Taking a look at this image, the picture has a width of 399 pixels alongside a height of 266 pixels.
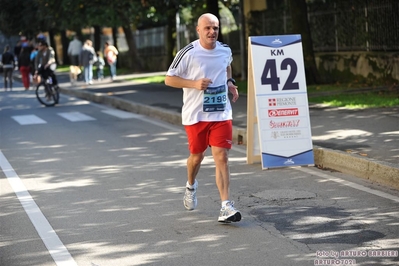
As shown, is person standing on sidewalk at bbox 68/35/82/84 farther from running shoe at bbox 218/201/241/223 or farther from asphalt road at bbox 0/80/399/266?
running shoe at bbox 218/201/241/223

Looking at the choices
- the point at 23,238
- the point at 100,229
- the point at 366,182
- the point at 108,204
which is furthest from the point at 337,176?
the point at 23,238

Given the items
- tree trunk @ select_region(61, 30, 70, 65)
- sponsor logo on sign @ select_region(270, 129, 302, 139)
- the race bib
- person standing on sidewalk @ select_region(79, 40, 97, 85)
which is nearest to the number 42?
sponsor logo on sign @ select_region(270, 129, 302, 139)

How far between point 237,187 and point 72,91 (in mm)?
21314

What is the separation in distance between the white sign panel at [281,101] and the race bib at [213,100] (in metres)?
3.18

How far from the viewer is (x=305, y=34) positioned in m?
23.4

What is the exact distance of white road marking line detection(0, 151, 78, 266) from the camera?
671 cm

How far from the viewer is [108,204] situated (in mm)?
8969

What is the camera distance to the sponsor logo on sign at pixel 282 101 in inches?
445

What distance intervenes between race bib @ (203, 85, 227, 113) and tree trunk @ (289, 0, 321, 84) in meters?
15.8

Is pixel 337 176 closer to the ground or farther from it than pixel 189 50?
closer to the ground

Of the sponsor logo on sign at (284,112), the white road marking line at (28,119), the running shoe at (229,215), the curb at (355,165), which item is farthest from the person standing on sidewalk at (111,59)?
the running shoe at (229,215)

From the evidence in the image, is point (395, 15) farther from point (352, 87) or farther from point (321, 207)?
point (321, 207)

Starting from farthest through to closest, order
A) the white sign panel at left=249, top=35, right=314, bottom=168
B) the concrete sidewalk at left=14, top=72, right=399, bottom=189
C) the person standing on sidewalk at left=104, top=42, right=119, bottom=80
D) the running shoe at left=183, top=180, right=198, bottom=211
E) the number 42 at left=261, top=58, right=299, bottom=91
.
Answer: the person standing on sidewalk at left=104, top=42, right=119, bottom=80
the number 42 at left=261, top=58, right=299, bottom=91
the white sign panel at left=249, top=35, right=314, bottom=168
the concrete sidewalk at left=14, top=72, right=399, bottom=189
the running shoe at left=183, top=180, right=198, bottom=211

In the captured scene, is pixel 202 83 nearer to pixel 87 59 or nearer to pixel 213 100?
pixel 213 100
